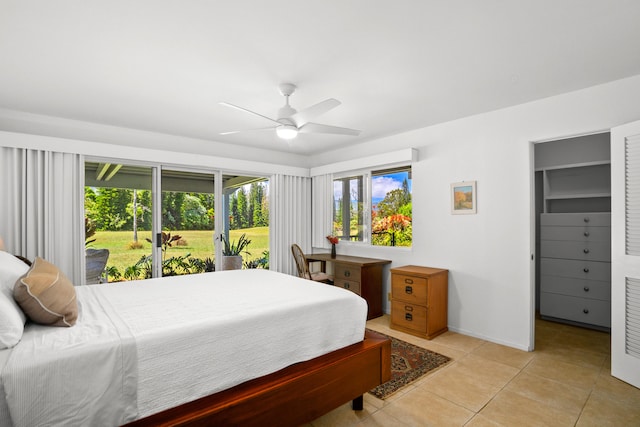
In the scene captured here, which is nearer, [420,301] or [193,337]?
[193,337]

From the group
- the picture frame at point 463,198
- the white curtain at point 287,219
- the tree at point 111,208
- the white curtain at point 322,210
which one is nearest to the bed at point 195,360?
the tree at point 111,208

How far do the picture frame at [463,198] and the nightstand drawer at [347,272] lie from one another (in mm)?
1399

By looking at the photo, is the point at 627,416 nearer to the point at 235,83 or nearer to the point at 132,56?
the point at 235,83

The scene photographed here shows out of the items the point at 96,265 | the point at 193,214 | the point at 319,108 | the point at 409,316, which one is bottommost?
the point at 409,316

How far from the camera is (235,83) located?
273 centimetres

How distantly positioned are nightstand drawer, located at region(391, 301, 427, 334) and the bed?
1.39 meters

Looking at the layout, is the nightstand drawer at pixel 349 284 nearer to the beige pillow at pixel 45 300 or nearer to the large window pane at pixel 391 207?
the large window pane at pixel 391 207

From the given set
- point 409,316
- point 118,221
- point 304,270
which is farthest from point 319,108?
point 118,221

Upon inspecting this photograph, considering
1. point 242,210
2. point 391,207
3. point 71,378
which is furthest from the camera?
point 242,210

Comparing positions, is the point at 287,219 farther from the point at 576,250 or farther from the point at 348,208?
the point at 576,250

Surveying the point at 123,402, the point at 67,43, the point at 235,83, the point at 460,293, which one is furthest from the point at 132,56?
the point at 460,293

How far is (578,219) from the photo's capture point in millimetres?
3893

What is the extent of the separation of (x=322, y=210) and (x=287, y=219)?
593 mm

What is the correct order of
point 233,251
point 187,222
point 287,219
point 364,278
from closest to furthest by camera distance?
1. point 364,278
2. point 187,222
3. point 233,251
4. point 287,219
